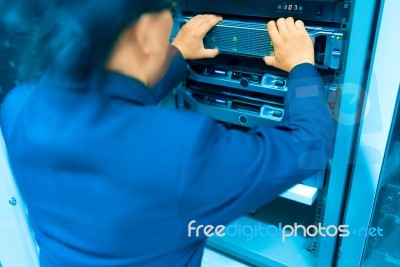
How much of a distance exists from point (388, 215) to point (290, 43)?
0.60 m

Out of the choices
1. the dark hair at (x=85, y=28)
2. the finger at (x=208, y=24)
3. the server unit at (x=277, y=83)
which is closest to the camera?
the dark hair at (x=85, y=28)

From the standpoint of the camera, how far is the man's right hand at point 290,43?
0.85 metres

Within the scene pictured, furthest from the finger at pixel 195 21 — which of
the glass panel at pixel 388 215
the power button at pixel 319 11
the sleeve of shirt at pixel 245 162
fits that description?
the glass panel at pixel 388 215

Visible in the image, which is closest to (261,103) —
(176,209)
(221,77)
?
(221,77)

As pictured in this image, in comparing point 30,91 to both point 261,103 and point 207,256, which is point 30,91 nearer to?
point 261,103

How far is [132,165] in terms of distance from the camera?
22.5 inches

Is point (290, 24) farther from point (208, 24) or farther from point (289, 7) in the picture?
point (208, 24)

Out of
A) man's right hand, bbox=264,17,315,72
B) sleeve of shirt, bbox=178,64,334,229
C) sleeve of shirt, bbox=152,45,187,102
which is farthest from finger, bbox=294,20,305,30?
sleeve of shirt, bbox=152,45,187,102

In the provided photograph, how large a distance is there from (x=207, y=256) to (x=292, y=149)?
0.89 metres

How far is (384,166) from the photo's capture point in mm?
920

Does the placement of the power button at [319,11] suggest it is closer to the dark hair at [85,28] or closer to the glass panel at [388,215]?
the glass panel at [388,215]

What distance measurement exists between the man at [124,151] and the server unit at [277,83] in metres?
0.19

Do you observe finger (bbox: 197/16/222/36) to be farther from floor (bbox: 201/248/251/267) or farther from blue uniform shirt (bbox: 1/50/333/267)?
floor (bbox: 201/248/251/267)

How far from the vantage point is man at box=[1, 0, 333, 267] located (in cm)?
55
